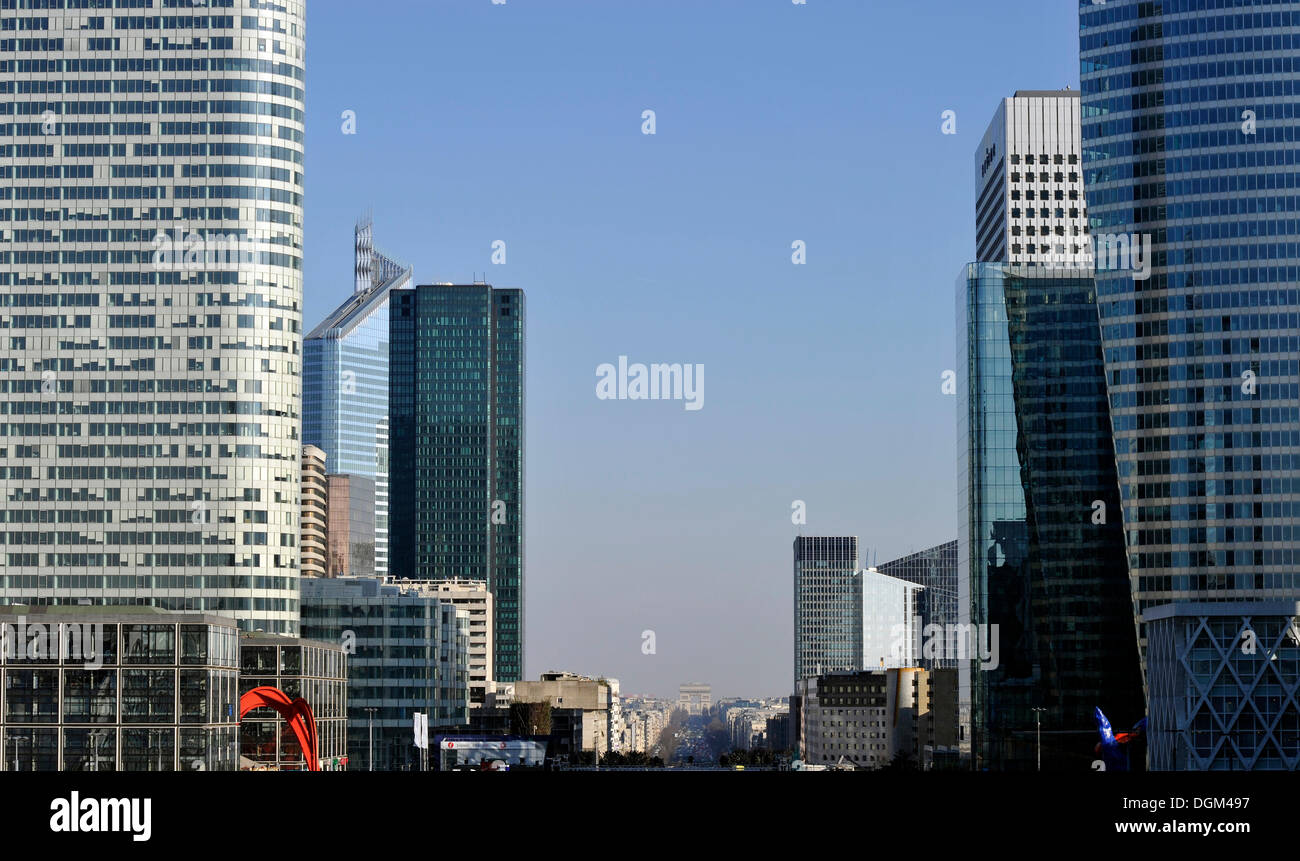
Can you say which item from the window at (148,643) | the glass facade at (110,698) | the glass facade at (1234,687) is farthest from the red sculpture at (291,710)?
the glass facade at (1234,687)

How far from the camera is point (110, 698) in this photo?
158 meters

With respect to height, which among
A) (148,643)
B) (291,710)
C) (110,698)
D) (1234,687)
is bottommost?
(291,710)

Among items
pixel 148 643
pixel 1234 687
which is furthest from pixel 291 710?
pixel 1234 687

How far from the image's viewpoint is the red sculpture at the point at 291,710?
521 ft

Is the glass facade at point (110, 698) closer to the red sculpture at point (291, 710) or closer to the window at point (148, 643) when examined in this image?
the window at point (148, 643)

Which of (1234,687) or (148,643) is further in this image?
(148,643)

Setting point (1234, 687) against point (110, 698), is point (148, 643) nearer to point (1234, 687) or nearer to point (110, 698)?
point (110, 698)

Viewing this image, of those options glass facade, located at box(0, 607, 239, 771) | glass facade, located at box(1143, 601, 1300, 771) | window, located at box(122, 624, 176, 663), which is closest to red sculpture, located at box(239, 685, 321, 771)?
glass facade, located at box(0, 607, 239, 771)

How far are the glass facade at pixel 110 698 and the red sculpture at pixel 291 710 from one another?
18.1 ft

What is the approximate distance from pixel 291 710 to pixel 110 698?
1747 cm
